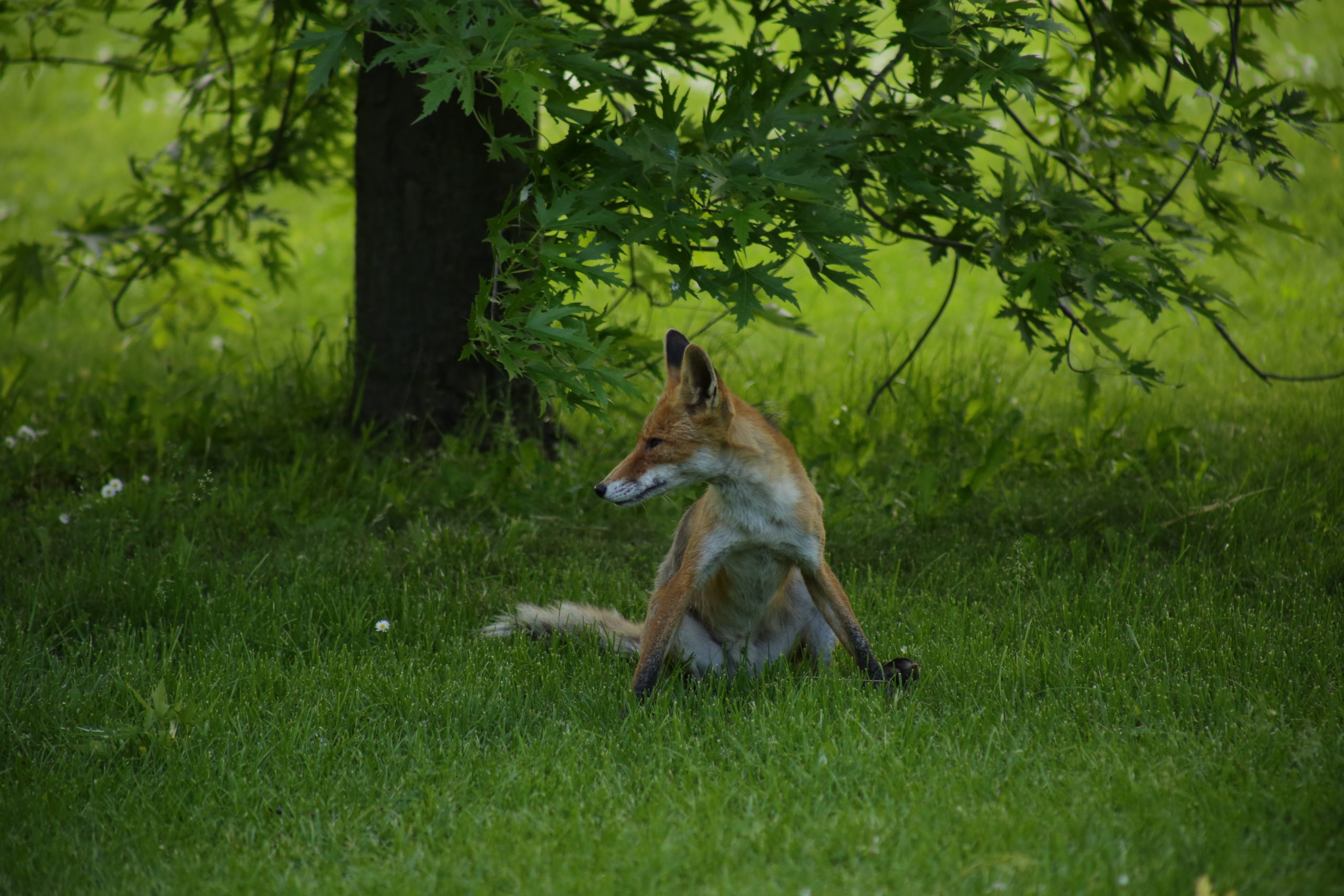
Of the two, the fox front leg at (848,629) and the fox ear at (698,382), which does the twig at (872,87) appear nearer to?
the fox ear at (698,382)

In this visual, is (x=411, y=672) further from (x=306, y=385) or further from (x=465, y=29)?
(x=306, y=385)

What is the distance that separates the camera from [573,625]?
4965 millimetres

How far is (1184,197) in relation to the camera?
12.0m

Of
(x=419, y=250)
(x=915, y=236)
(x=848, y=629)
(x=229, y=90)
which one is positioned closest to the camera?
(x=848, y=629)

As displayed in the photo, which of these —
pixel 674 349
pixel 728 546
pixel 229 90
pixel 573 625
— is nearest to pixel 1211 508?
pixel 728 546

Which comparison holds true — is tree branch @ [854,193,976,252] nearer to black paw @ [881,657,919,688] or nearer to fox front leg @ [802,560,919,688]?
fox front leg @ [802,560,919,688]

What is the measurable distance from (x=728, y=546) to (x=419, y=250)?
353 centimetres

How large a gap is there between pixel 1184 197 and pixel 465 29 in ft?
33.6

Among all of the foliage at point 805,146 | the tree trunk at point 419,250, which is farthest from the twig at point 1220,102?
the tree trunk at point 419,250

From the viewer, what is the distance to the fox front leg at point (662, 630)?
4273mm

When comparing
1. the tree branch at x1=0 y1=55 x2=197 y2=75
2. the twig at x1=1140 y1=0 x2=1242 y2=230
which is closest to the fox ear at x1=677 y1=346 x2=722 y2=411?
the twig at x1=1140 y1=0 x2=1242 y2=230

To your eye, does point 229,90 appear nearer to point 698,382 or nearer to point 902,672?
point 698,382

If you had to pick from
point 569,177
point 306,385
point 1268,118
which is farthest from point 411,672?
point 1268,118

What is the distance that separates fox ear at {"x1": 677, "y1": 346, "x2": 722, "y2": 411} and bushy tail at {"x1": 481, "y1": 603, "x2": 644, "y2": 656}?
1.18 meters
